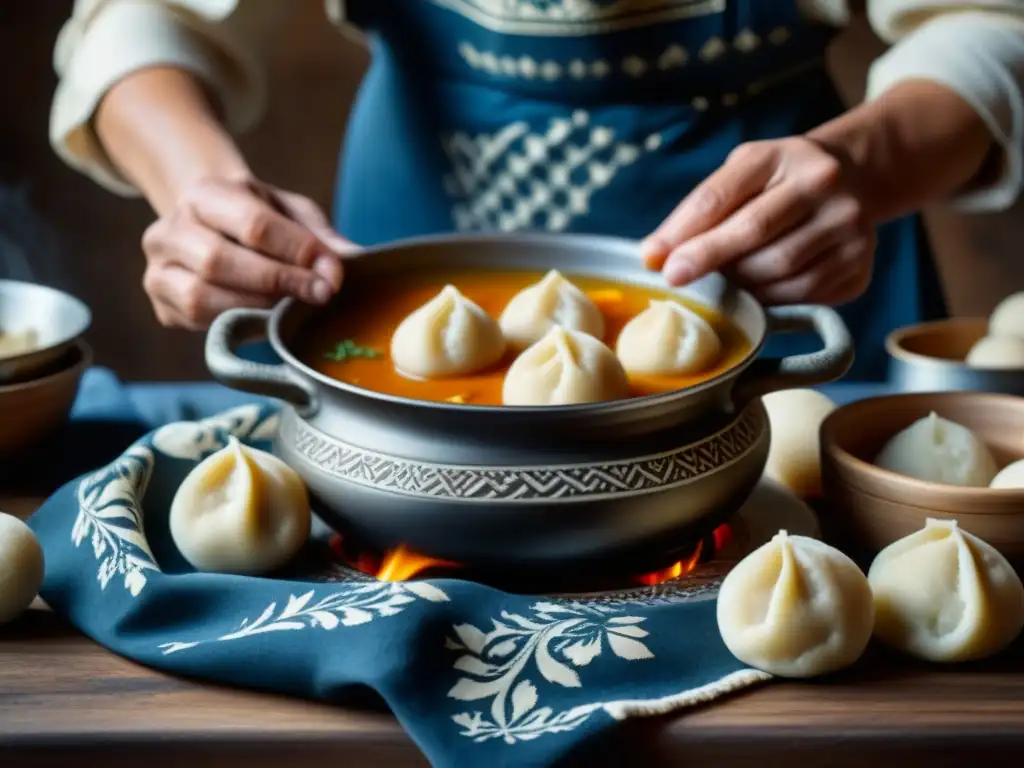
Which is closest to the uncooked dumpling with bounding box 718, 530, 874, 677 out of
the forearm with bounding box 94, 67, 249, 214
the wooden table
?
the wooden table

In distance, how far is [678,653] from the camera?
85 centimetres

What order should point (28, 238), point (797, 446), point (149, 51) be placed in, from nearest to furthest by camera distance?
point (797, 446), point (149, 51), point (28, 238)

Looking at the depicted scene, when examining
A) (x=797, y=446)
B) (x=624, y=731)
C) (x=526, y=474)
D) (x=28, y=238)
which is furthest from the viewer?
(x=28, y=238)

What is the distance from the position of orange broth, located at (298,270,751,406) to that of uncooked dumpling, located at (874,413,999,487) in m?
0.15

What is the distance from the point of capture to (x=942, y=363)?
1.34m

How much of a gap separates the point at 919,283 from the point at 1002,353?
0.49 m

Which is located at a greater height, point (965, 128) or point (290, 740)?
point (965, 128)

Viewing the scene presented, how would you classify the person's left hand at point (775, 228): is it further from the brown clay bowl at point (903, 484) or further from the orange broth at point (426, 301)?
the brown clay bowl at point (903, 484)

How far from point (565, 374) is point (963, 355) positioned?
742 millimetres

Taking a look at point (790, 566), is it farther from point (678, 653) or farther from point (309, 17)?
point (309, 17)

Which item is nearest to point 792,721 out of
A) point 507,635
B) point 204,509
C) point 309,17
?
point 507,635

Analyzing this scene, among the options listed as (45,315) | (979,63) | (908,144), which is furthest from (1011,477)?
(45,315)

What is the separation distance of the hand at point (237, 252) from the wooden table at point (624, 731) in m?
0.44

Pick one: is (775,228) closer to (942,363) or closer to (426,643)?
(942,363)
